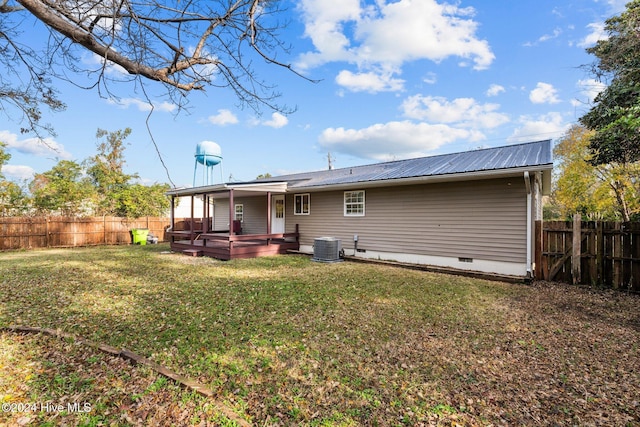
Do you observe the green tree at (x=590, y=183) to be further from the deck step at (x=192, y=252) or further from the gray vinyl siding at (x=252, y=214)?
the deck step at (x=192, y=252)

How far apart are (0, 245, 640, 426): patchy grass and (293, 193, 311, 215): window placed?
20.2ft

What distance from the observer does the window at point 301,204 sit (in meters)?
12.2

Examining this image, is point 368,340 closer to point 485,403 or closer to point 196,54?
point 485,403

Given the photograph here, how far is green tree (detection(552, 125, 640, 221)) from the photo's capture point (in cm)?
1391

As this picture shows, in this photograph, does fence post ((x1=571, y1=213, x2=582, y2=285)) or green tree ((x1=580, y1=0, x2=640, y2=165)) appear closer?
green tree ((x1=580, y1=0, x2=640, y2=165))

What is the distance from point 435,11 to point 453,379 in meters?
6.62

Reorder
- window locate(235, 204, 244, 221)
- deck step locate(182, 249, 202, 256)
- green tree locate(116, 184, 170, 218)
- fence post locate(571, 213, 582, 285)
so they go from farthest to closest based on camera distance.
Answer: green tree locate(116, 184, 170, 218)
window locate(235, 204, 244, 221)
deck step locate(182, 249, 202, 256)
fence post locate(571, 213, 582, 285)

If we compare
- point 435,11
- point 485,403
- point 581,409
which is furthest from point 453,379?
point 435,11

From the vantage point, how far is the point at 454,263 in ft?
27.7

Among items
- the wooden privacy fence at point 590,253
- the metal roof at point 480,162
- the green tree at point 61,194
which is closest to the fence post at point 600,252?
the wooden privacy fence at point 590,253

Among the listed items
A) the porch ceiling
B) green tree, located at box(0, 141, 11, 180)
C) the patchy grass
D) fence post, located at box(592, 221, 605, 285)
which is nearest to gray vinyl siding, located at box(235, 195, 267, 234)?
the porch ceiling

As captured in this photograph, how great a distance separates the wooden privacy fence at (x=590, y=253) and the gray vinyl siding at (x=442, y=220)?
513 millimetres

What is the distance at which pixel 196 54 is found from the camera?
312cm

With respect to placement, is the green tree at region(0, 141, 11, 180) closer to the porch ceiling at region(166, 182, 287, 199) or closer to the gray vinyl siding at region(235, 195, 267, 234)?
the porch ceiling at region(166, 182, 287, 199)
